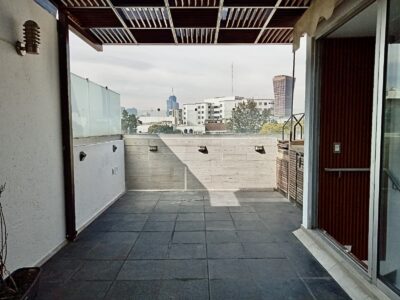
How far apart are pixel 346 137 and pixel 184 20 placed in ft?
8.30

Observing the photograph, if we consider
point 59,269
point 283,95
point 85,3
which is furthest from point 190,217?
point 283,95

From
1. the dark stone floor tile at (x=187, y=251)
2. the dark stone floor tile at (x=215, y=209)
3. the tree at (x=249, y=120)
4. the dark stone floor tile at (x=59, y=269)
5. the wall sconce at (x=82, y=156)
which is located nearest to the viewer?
the dark stone floor tile at (x=59, y=269)

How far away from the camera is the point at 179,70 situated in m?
10.5

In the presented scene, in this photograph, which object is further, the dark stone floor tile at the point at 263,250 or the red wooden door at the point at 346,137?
the red wooden door at the point at 346,137

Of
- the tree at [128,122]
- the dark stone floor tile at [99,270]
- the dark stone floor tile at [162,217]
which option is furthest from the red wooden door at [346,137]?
the tree at [128,122]

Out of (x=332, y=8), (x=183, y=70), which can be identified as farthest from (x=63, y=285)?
(x=183, y=70)

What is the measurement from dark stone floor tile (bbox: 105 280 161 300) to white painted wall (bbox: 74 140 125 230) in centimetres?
173

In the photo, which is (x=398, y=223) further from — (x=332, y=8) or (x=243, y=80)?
(x=243, y=80)

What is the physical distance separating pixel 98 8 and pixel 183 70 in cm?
732

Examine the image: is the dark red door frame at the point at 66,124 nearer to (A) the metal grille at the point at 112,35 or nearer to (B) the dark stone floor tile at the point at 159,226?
(A) the metal grille at the point at 112,35

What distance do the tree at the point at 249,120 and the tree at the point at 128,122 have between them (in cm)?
223

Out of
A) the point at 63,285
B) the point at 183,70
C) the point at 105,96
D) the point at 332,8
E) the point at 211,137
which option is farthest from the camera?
the point at 183,70

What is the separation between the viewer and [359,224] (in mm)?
3838

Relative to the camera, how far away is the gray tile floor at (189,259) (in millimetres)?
2577
